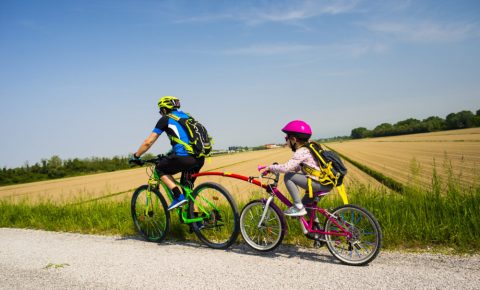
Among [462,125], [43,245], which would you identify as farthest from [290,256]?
[462,125]

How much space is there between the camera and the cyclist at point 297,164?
177 inches

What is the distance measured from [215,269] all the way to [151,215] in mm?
2374

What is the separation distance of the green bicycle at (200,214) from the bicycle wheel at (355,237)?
4.95 feet

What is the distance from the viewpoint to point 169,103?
18.7ft

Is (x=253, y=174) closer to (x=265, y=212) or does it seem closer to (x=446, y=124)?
(x=265, y=212)

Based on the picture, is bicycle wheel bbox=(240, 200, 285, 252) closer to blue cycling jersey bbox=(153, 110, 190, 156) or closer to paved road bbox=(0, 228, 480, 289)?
paved road bbox=(0, 228, 480, 289)

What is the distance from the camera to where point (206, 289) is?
364cm

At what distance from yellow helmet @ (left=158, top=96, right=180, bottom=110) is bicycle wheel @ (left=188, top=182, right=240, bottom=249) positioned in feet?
4.74

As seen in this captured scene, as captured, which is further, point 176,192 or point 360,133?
point 360,133

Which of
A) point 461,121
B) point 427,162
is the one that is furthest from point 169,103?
point 461,121

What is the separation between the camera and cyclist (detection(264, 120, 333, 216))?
4.50 metres

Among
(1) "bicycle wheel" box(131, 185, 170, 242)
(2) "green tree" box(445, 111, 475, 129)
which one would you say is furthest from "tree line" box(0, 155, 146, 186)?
(2) "green tree" box(445, 111, 475, 129)

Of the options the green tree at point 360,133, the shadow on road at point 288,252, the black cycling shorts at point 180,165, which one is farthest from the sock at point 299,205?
the green tree at point 360,133

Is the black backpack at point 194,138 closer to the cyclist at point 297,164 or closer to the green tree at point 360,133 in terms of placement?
the cyclist at point 297,164
